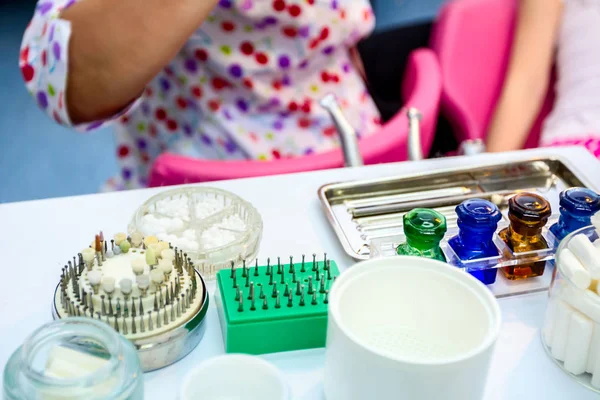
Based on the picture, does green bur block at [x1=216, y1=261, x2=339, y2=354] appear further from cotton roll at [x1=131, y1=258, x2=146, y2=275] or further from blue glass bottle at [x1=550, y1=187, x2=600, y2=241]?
blue glass bottle at [x1=550, y1=187, x2=600, y2=241]

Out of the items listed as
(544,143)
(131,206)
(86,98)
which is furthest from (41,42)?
(544,143)

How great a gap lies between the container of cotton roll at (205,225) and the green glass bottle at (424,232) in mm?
122

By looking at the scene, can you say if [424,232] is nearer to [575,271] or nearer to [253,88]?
[575,271]

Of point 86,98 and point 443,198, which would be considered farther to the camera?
point 86,98

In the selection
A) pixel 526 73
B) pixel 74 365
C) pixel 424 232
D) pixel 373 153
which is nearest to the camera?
pixel 74 365

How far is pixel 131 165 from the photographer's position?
98cm

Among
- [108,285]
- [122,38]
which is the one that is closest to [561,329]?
[108,285]

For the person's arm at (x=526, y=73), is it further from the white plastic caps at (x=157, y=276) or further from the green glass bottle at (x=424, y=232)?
the white plastic caps at (x=157, y=276)

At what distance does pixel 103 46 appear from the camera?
27.5 inches

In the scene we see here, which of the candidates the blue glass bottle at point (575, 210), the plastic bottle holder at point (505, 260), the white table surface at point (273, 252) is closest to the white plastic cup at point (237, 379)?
the white table surface at point (273, 252)

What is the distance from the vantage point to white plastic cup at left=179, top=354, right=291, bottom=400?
1.37 feet

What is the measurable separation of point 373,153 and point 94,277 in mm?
426

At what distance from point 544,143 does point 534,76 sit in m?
0.17

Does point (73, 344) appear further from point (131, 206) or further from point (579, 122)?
point (579, 122)
